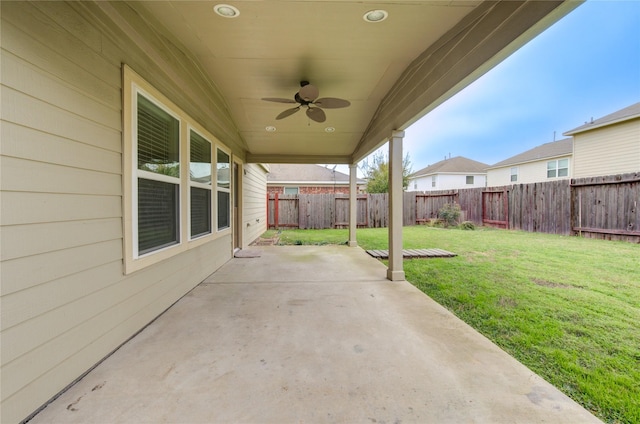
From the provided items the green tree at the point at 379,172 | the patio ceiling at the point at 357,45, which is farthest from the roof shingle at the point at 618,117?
the patio ceiling at the point at 357,45

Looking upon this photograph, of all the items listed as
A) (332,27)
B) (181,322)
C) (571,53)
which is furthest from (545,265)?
(571,53)

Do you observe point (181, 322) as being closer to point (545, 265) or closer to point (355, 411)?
point (355, 411)

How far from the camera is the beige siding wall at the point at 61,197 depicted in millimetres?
1360

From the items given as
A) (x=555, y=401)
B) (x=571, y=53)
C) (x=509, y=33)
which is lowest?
(x=555, y=401)

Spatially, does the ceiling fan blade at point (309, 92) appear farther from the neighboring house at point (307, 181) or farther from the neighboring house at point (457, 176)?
the neighboring house at point (457, 176)

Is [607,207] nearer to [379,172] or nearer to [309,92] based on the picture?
[309,92]

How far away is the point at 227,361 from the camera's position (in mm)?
1964

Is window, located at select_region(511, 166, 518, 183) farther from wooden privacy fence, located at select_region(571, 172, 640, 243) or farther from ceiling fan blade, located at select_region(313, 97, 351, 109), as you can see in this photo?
ceiling fan blade, located at select_region(313, 97, 351, 109)

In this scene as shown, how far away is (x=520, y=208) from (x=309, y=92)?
9.67 meters

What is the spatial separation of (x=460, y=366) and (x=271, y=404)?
1400 millimetres

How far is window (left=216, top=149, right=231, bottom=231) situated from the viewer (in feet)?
16.1

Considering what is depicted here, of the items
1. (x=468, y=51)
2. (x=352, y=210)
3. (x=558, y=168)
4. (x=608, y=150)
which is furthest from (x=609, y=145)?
(x=468, y=51)

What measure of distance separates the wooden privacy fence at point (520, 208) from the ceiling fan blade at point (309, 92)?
27.4 ft

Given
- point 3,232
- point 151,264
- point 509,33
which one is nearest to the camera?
point 3,232
